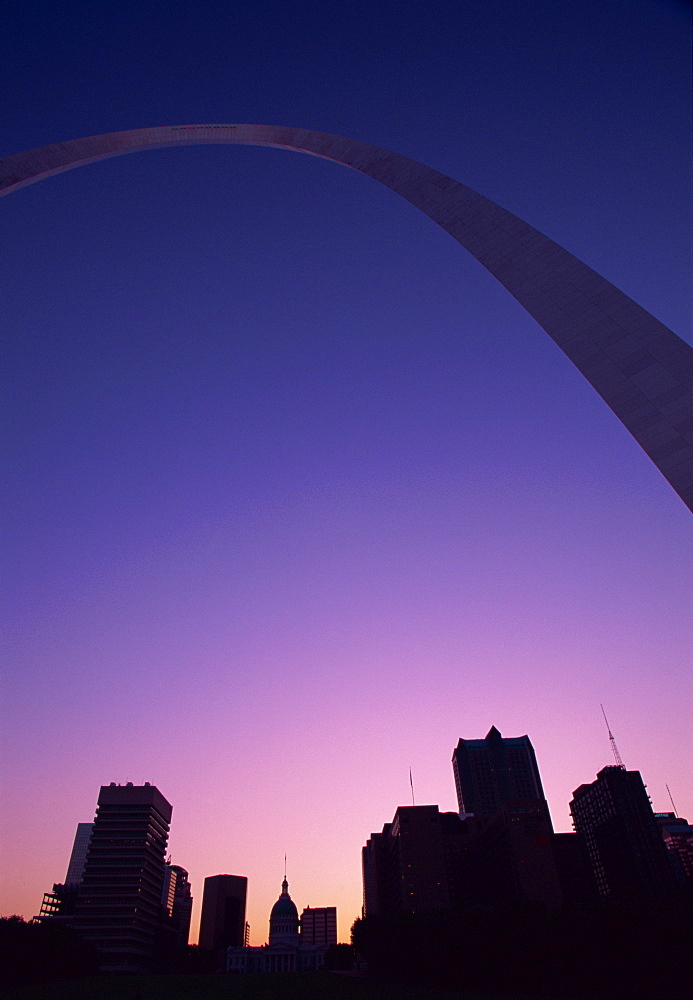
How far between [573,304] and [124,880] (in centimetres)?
18598

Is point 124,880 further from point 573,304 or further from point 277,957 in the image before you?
point 573,304

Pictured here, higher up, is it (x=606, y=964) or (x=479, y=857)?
(x=479, y=857)

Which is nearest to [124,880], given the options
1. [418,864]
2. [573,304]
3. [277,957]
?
[277,957]

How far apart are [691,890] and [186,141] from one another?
54.6 m

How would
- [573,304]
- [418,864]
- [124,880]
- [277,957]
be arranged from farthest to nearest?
[277,957] < [124,880] < [418,864] < [573,304]

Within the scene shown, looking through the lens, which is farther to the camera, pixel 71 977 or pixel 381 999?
pixel 71 977

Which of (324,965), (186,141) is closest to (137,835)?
(324,965)

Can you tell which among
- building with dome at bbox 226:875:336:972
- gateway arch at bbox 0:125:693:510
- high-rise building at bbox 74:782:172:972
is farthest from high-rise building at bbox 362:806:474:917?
gateway arch at bbox 0:125:693:510

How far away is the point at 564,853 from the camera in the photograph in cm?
19962

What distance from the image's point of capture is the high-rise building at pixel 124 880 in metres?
146

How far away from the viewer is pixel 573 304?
571 inches

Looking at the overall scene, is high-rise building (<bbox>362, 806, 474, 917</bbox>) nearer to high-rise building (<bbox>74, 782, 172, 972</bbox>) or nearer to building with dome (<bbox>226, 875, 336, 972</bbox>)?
building with dome (<bbox>226, 875, 336, 972</bbox>)

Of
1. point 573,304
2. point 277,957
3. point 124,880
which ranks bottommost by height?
point 573,304

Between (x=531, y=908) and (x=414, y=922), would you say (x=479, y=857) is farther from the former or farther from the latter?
(x=531, y=908)
